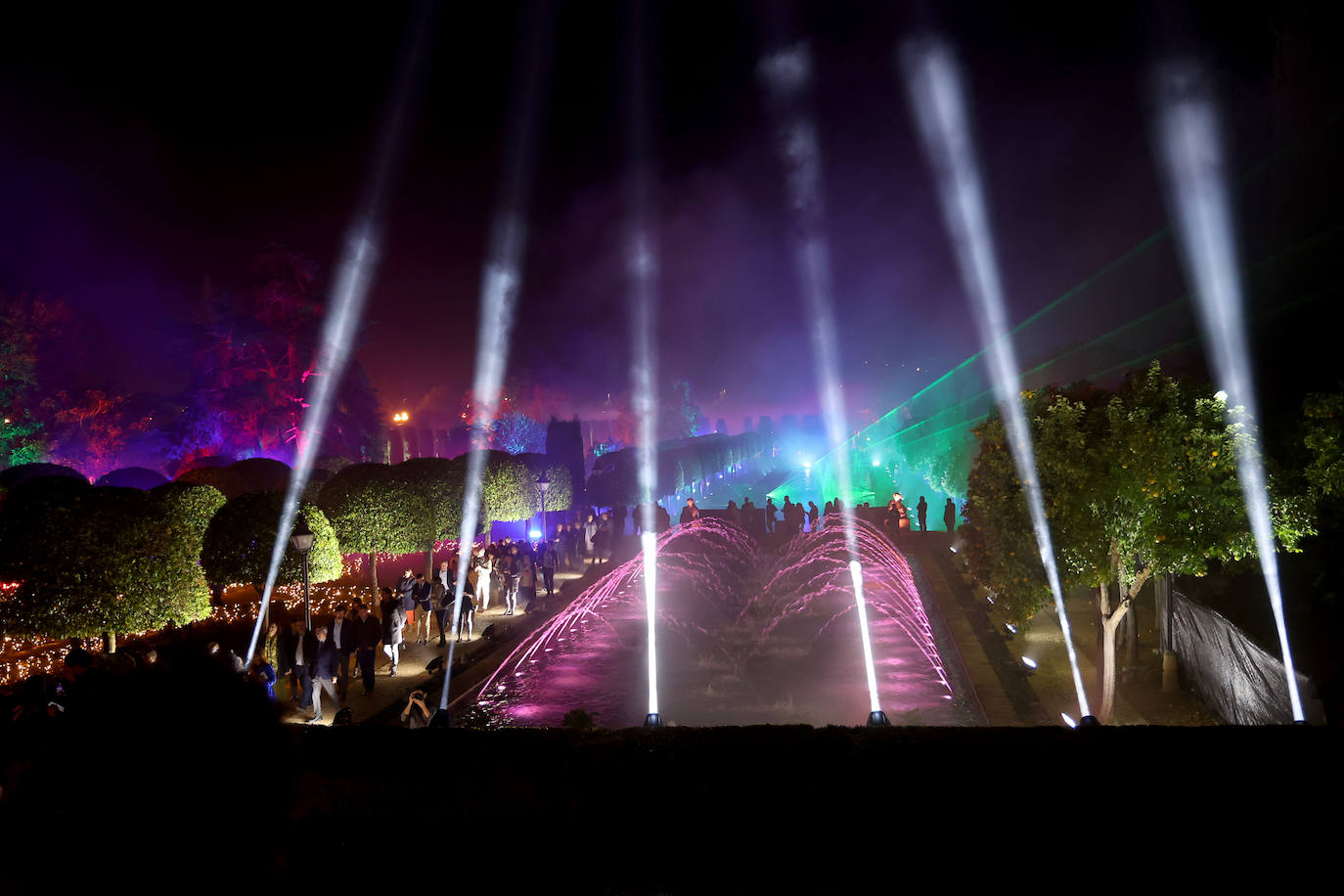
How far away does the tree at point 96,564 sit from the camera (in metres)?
11.1

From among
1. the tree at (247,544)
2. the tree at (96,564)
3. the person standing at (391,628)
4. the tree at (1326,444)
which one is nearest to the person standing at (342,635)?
the person standing at (391,628)

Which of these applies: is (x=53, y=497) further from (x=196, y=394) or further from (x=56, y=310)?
(x=56, y=310)

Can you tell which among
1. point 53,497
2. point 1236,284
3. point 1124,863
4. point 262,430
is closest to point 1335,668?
point 1124,863

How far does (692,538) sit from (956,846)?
73.1 feet

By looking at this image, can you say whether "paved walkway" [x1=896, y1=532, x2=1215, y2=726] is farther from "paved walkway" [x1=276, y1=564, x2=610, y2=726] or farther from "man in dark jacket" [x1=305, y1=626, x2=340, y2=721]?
"man in dark jacket" [x1=305, y1=626, x2=340, y2=721]

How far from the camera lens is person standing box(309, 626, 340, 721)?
36.4 ft

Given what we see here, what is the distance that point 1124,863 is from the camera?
3.46m

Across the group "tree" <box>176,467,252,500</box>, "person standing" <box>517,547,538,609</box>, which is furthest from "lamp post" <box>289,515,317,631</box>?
"tree" <box>176,467,252,500</box>

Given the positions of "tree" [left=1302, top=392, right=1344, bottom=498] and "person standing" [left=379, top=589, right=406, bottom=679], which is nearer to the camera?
"tree" [left=1302, top=392, right=1344, bottom=498]

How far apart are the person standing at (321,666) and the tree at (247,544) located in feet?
11.0

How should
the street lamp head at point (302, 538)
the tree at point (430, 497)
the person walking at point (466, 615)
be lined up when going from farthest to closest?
the tree at point (430, 497), the person walking at point (466, 615), the street lamp head at point (302, 538)

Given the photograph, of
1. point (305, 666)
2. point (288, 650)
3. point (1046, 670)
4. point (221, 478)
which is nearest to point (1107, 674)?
point (1046, 670)

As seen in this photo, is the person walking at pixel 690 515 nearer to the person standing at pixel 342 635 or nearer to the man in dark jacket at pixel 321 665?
the person standing at pixel 342 635

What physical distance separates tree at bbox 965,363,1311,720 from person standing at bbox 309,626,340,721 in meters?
10.6
